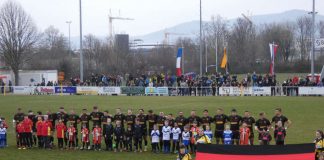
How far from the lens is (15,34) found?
73562 mm

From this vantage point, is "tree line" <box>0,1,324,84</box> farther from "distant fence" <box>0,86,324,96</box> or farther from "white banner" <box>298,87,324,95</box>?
"white banner" <box>298,87,324,95</box>

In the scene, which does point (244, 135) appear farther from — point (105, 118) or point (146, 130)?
point (105, 118)

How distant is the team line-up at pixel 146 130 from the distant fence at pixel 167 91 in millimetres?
24173

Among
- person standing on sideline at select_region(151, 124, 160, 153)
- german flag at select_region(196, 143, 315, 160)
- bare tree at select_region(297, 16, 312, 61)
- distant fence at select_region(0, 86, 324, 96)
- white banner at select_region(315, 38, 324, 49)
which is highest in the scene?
bare tree at select_region(297, 16, 312, 61)

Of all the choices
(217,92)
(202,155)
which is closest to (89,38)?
(217,92)

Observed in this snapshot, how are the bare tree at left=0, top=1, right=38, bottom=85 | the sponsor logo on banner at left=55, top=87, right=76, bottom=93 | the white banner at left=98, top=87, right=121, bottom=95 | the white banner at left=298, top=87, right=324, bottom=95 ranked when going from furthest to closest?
the bare tree at left=0, top=1, right=38, bottom=85 → the sponsor logo on banner at left=55, top=87, right=76, bottom=93 → the white banner at left=98, top=87, right=121, bottom=95 → the white banner at left=298, top=87, right=324, bottom=95

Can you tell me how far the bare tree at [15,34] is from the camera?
7206 centimetres

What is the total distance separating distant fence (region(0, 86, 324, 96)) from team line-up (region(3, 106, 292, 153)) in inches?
952

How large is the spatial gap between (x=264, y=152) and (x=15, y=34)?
217ft

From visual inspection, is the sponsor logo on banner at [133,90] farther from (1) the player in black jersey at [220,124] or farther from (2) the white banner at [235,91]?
(1) the player in black jersey at [220,124]

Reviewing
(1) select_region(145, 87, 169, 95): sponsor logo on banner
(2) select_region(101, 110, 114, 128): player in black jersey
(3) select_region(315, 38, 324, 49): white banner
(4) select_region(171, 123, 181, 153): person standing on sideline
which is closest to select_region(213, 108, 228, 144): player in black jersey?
(4) select_region(171, 123, 181, 153): person standing on sideline

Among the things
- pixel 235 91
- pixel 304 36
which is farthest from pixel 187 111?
pixel 304 36

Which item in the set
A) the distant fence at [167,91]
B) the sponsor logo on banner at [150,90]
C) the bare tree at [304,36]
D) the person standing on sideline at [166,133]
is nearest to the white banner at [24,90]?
the distant fence at [167,91]

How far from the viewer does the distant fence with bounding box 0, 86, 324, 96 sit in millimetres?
46125
